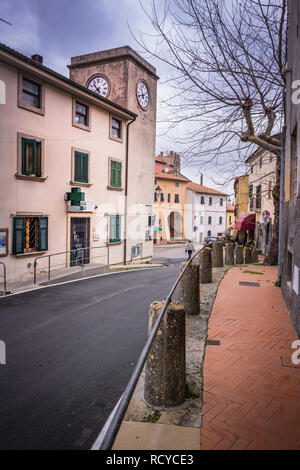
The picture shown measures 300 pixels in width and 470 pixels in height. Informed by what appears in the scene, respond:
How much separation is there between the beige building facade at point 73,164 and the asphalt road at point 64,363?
4.62m

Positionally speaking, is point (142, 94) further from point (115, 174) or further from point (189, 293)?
point (189, 293)

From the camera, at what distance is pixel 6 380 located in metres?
4.66

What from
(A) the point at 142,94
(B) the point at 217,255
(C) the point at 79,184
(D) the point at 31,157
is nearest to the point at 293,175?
(B) the point at 217,255

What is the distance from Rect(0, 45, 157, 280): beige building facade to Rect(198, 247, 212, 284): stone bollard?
4.85 metres

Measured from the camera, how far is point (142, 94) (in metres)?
21.8

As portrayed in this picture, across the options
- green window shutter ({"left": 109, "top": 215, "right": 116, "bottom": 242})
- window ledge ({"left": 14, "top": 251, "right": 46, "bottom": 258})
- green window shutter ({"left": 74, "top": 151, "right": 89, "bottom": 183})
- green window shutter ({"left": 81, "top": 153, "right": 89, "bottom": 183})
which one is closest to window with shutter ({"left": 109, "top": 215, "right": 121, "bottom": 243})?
green window shutter ({"left": 109, "top": 215, "right": 116, "bottom": 242})

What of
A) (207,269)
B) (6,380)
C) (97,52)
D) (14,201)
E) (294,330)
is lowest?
(6,380)

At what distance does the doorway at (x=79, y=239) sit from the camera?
15.9 meters

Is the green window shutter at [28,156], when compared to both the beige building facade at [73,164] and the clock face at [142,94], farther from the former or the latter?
the clock face at [142,94]

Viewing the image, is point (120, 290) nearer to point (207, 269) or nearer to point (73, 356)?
point (207, 269)

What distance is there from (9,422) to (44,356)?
1822mm

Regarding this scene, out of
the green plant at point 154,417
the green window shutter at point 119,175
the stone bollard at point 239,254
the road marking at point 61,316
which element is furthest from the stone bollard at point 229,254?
the green plant at point 154,417

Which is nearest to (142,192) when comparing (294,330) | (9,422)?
(294,330)

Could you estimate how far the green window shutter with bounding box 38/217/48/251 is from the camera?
13742 mm
